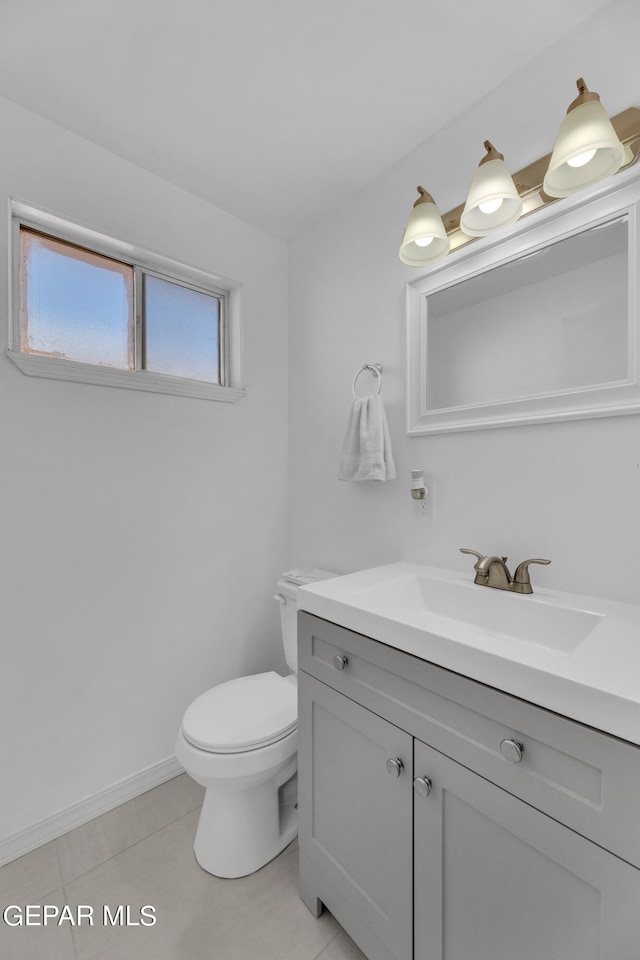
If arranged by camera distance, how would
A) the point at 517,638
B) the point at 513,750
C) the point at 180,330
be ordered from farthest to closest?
the point at 180,330, the point at 517,638, the point at 513,750

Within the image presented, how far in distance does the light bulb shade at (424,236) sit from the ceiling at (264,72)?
1.20 feet

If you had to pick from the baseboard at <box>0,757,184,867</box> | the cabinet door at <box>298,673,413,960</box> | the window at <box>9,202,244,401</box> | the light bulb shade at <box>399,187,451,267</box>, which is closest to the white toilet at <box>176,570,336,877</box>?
the cabinet door at <box>298,673,413,960</box>

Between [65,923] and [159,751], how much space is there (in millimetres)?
578

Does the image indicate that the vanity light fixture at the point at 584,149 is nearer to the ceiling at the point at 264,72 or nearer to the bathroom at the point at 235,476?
the bathroom at the point at 235,476

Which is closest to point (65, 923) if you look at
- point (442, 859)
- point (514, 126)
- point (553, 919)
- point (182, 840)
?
point (182, 840)

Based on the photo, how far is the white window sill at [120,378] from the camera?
1.45 m

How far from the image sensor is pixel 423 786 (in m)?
0.88

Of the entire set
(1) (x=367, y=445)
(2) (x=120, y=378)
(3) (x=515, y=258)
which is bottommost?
(1) (x=367, y=445)

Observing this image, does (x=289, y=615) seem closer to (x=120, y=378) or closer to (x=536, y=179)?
(x=120, y=378)

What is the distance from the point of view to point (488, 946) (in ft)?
2.59

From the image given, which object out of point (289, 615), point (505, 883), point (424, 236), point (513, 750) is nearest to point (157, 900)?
point (289, 615)

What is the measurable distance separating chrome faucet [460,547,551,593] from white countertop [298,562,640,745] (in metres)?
0.03

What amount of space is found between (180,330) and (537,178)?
145cm

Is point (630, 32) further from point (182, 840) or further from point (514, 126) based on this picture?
point (182, 840)
